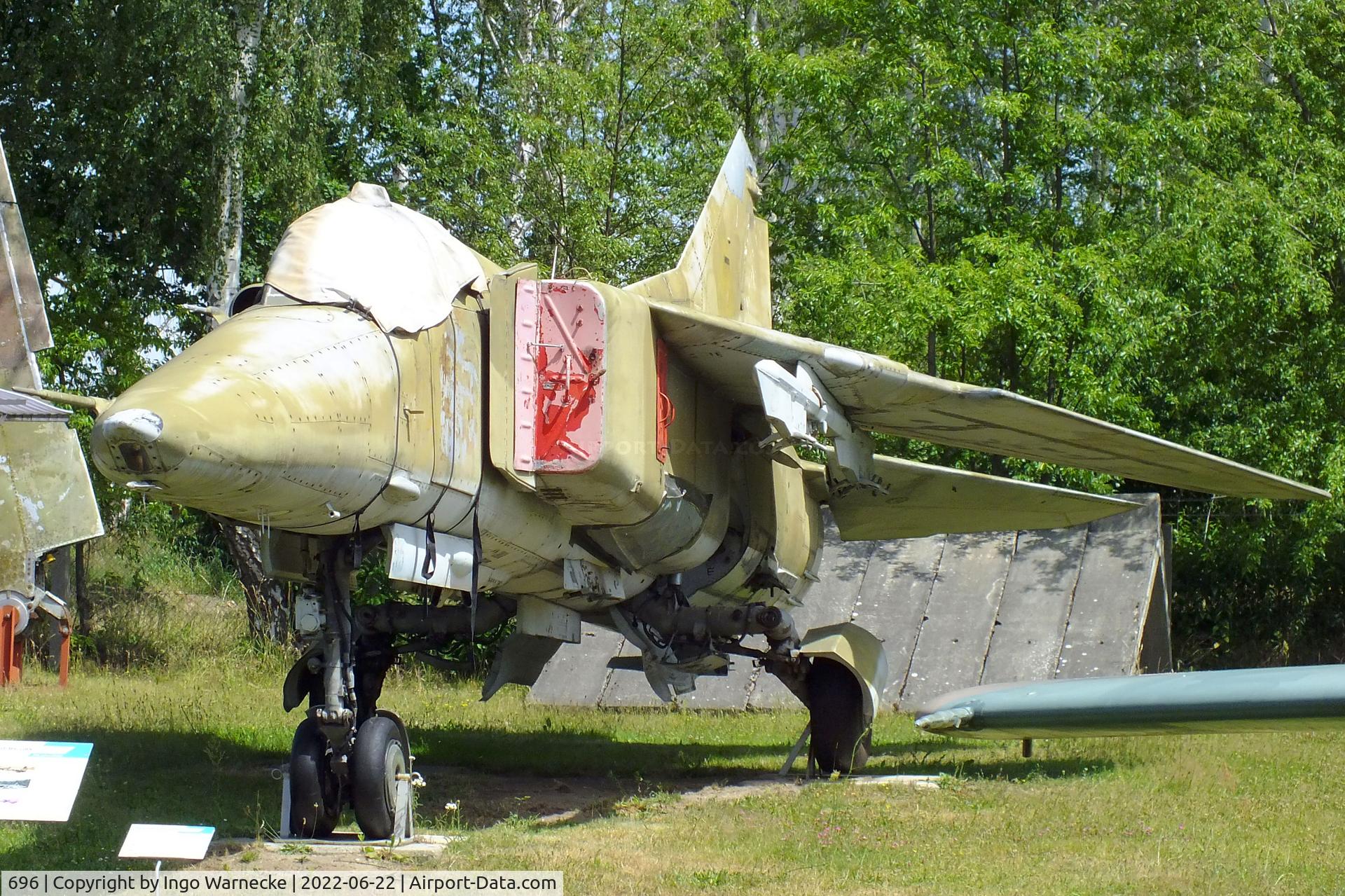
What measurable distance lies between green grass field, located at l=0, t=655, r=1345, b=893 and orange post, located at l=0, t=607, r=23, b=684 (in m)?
0.24

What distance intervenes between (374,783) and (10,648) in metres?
7.64

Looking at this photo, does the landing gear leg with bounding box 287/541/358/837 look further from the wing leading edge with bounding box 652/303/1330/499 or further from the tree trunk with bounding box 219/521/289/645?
the tree trunk with bounding box 219/521/289/645

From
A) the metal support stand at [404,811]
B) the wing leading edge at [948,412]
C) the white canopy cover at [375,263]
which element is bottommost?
the metal support stand at [404,811]

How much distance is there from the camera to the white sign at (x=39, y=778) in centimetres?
529

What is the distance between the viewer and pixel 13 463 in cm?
1229

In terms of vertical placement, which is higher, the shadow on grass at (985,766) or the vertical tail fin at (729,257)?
the vertical tail fin at (729,257)

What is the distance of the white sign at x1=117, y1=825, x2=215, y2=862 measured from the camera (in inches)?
205

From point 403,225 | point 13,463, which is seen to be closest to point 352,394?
point 403,225

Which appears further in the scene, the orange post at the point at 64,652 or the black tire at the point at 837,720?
the orange post at the point at 64,652

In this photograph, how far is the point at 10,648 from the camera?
42.3 ft

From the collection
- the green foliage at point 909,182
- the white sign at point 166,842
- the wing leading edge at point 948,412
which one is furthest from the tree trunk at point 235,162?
the white sign at point 166,842

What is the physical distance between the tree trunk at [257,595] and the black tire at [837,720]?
28.2ft

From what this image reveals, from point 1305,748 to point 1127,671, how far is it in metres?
2.40

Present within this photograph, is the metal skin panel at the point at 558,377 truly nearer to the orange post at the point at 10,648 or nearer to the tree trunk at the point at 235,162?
the orange post at the point at 10,648
